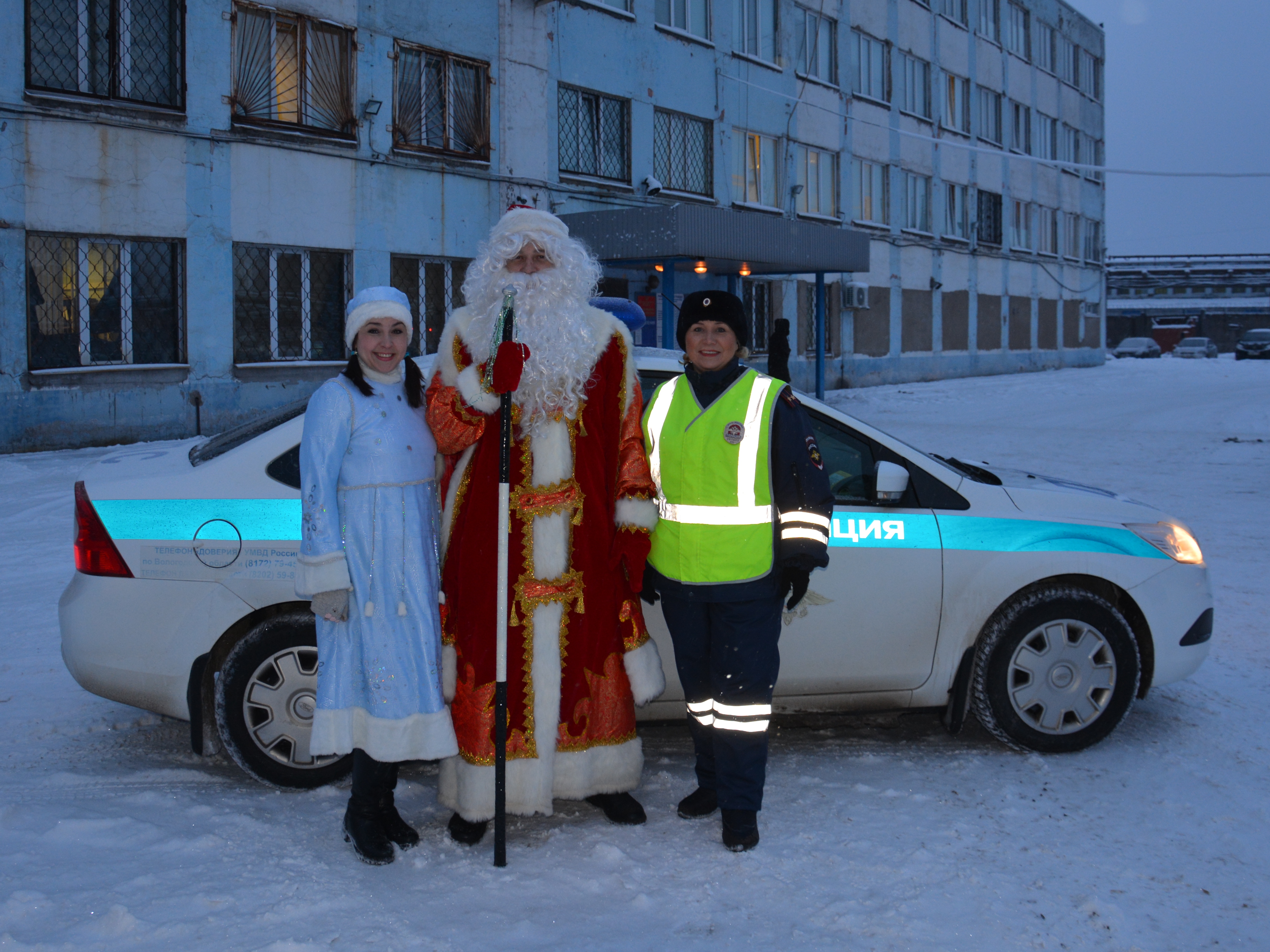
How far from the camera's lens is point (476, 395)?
3.54m

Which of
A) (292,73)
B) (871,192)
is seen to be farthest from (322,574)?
(871,192)

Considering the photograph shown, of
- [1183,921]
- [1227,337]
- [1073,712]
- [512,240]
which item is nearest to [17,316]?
[512,240]

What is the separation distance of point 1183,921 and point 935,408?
20643 mm

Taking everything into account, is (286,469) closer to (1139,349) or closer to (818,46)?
(818,46)

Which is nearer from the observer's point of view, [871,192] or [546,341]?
[546,341]

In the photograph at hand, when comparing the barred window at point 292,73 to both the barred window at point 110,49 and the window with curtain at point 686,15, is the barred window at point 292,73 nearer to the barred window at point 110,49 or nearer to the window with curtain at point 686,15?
the barred window at point 110,49

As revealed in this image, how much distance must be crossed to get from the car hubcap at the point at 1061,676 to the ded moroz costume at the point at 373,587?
2260mm

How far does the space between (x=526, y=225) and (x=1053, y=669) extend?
2.64m

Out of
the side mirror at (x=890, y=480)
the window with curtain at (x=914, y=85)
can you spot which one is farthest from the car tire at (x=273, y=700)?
the window with curtain at (x=914, y=85)

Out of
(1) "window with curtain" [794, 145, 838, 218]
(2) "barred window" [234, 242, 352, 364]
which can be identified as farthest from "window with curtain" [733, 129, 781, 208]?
(2) "barred window" [234, 242, 352, 364]

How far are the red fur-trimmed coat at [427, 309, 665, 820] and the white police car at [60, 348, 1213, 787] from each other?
480 millimetres

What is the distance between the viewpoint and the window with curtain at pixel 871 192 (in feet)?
93.8

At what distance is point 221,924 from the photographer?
3.02m

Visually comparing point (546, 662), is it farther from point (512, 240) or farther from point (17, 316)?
point (17, 316)
